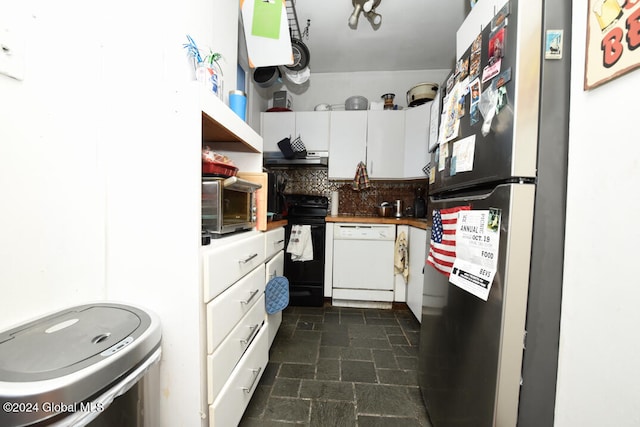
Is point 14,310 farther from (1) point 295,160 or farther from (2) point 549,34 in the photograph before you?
(1) point 295,160

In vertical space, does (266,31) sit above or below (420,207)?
above

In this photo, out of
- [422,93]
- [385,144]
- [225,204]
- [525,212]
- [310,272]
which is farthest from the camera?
[385,144]

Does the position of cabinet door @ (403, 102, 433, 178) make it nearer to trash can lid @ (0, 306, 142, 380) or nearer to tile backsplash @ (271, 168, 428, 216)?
tile backsplash @ (271, 168, 428, 216)

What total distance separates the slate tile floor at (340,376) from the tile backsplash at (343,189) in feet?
4.26

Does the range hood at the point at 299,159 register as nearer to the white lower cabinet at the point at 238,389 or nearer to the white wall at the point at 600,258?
the white lower cabinet at the point at 238,389

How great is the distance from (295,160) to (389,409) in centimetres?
219

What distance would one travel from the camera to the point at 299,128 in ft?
8.71

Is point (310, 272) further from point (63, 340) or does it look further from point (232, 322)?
point (63, 340)

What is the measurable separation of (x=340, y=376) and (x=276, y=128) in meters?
2.39

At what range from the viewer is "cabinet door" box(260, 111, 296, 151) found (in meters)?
2.66

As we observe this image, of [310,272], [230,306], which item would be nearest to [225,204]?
[230,306]

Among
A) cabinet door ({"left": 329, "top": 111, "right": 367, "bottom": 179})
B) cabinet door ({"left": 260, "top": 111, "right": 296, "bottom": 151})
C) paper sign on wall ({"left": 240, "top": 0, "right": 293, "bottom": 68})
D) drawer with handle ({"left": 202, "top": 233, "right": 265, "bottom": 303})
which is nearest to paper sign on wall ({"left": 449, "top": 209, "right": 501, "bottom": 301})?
drawer with handle ({"left": 202, "top": 233, "right": 265, "bottom": 303})

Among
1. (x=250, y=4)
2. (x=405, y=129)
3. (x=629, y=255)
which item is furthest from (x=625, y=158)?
(x=405, y=129)

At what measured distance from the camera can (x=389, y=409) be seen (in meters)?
1.13
